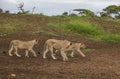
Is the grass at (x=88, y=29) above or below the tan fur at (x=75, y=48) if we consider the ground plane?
below

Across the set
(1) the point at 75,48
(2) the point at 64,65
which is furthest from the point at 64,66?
(1) the point at 75,48

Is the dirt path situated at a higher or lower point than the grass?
higher

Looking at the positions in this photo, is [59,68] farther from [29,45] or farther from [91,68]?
[29,45]

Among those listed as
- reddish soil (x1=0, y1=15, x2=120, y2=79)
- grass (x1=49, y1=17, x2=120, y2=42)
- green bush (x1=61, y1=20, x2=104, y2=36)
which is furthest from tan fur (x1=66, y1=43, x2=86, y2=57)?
green bush (x1=61, y1=20, x2=104, y2=36)

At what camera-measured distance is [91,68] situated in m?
13.5

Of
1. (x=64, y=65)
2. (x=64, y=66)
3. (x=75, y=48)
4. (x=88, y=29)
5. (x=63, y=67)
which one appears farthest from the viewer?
(x=88, y=29)

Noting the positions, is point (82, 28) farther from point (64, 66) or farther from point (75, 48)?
point (64, 66)

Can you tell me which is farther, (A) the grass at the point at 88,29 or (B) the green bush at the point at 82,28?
(B) the green bush at the point at 82,28

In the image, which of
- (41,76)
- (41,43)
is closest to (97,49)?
(41,43)

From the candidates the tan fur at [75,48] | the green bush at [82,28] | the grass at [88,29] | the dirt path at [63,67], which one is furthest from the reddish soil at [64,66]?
the green bush at [82,28]

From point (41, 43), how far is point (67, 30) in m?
3.97

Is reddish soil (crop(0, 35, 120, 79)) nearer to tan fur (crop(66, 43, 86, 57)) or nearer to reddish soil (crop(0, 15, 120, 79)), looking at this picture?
reddish soil (crop(0, 15, 120, 79))

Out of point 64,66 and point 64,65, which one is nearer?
point 64,66

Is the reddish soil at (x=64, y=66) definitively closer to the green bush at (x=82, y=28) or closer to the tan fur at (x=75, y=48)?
the tan fur at (x=75, y=48)
